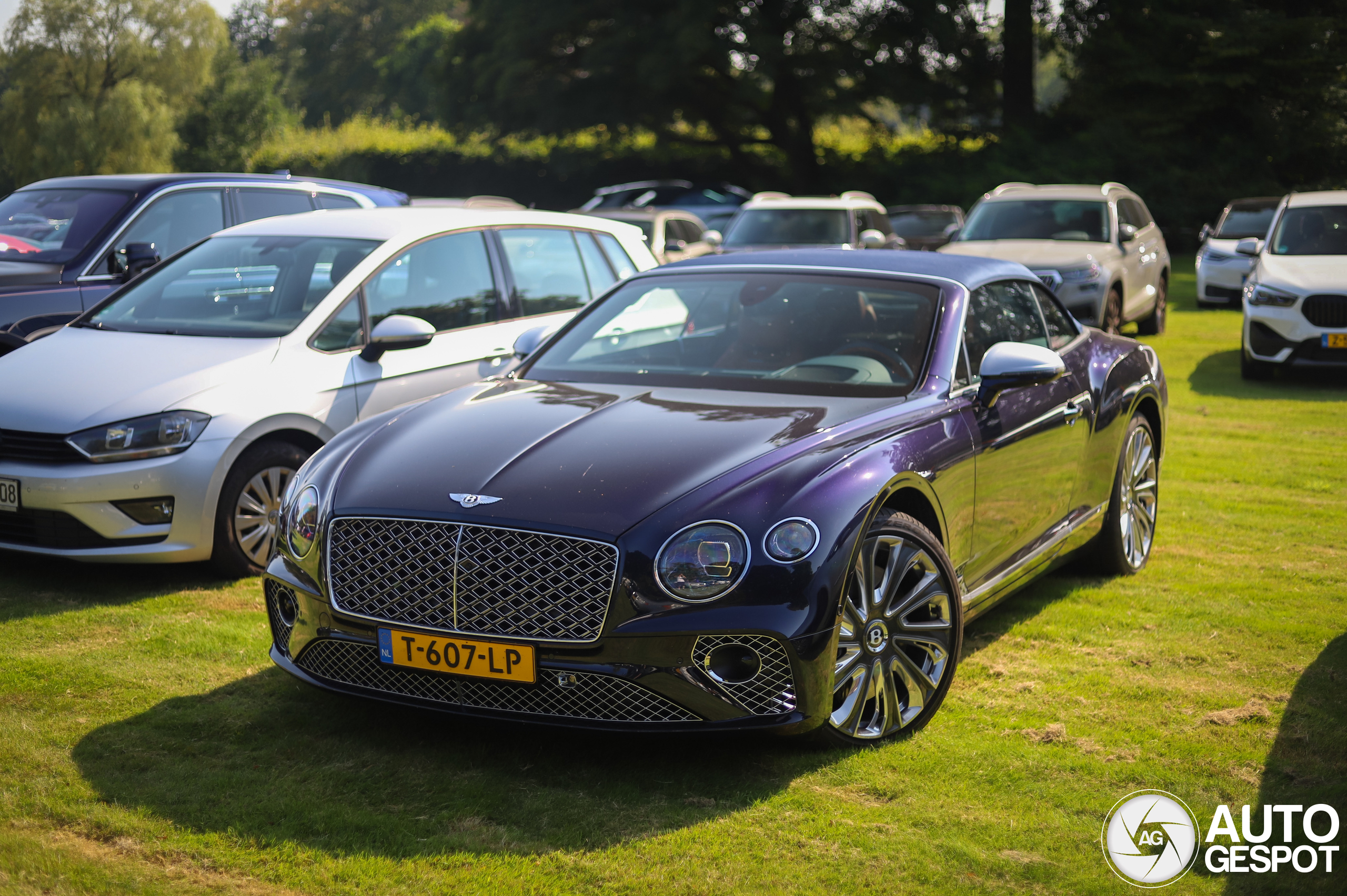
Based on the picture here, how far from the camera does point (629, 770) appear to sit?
155 inches

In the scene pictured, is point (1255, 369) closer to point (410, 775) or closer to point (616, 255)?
point (616, 255)

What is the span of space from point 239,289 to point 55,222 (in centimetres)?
269

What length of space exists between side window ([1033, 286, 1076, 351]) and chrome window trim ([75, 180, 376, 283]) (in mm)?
4566

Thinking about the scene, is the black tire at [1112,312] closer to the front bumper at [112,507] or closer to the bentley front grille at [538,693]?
the front bumper at [112,507]

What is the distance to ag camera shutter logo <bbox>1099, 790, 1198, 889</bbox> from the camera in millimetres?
3363

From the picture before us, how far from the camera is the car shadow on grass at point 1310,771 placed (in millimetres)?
3293

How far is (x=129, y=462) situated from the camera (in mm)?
5676

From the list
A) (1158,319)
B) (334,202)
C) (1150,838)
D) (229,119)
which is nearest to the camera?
(1150,838)

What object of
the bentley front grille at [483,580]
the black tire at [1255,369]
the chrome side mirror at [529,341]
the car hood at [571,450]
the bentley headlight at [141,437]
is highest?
the chrome side mirror at [529,341]

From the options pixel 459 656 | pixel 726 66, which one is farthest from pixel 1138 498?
pixel 726 66

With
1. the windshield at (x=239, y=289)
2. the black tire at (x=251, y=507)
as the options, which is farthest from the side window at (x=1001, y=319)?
the windshield at (x=239, y=289)

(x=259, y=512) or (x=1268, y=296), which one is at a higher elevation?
(x=1268, y=296)

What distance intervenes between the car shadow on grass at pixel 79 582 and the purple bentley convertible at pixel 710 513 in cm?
176

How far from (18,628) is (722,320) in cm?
307
